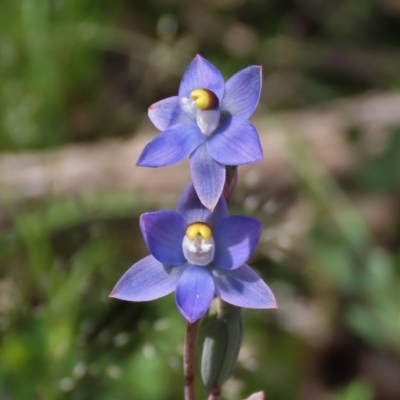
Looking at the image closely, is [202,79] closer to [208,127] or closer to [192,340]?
[208,127]

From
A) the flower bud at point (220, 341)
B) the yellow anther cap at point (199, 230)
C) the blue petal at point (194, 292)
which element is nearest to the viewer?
the blue petal at point (194, 292)

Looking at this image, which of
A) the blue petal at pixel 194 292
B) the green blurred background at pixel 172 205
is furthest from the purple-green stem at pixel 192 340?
the green blurred background at pixel 172 205

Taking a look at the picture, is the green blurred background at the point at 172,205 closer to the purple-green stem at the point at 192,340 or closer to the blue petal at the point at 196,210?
the purple-green stem at the point at 192,340

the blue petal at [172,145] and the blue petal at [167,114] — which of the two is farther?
the blue petal at [167,114]

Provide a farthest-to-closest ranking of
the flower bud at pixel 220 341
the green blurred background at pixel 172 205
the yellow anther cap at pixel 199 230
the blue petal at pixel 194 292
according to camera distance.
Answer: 1. the green blurred background at pixel 172 205
2. the flower bud at pixel 220 341
3. the yellow anther cap at pixel 199 230
4. the blue petal at pixel 194 292

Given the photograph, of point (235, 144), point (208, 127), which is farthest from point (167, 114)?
point (235, 144)

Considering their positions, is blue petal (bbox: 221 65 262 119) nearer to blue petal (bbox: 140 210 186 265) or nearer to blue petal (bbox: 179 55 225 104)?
blue petal (bbox: 179 55 225 104)
